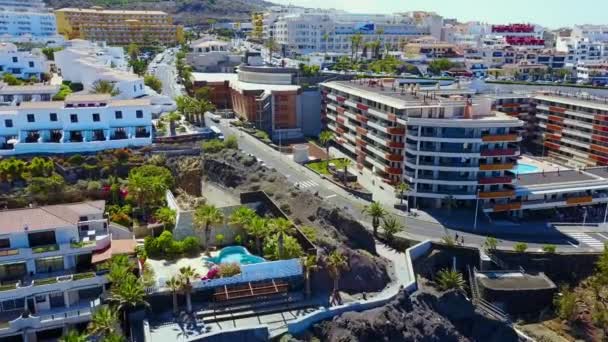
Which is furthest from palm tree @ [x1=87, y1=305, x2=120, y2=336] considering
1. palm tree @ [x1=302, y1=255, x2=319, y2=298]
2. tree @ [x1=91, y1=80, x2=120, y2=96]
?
tree @ [x1=91, y1=80, x2=120, y2=96]

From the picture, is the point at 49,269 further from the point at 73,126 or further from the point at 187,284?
the point at 73,126

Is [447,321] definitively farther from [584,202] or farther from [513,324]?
[584,202]

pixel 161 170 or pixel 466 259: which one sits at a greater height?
pixel 161 170

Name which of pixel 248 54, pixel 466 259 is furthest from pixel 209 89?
pixel 466 259

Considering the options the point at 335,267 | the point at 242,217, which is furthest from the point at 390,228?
the point at 242,217

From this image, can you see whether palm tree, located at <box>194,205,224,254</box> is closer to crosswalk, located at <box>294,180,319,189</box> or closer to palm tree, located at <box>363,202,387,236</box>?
palm tree, located at <box>363,202,387,236</box>

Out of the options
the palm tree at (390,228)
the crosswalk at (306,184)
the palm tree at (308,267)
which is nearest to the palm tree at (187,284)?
the palm tree at (308,267)
